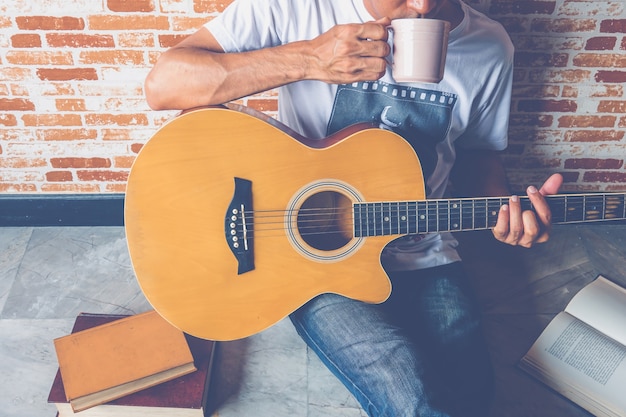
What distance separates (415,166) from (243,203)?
39 centimetres

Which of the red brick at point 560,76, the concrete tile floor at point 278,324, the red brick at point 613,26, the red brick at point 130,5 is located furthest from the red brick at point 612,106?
the red brick at point 130,5

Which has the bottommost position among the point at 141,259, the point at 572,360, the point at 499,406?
the point at 499,406

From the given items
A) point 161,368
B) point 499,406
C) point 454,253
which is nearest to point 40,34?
point 161,368

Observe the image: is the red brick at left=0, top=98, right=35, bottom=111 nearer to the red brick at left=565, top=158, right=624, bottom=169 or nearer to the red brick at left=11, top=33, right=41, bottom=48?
the red brick at left=11, top=33, right=41, bottom=48

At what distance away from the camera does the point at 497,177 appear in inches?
58.7

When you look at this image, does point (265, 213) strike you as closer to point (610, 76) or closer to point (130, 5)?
point (130, 5)

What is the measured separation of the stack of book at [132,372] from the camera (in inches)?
51.4

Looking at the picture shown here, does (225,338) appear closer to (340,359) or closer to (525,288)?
(340,359)

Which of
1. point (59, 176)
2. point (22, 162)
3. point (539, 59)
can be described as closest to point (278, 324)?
point (59, 176)

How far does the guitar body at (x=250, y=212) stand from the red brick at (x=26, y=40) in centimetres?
82

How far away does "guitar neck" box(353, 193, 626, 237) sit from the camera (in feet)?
4.12

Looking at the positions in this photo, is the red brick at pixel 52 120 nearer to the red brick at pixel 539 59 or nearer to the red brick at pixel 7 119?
the red brick at pixel 7 119

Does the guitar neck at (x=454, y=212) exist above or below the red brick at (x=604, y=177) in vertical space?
above

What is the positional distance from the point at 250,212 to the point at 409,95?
47 centimetres
